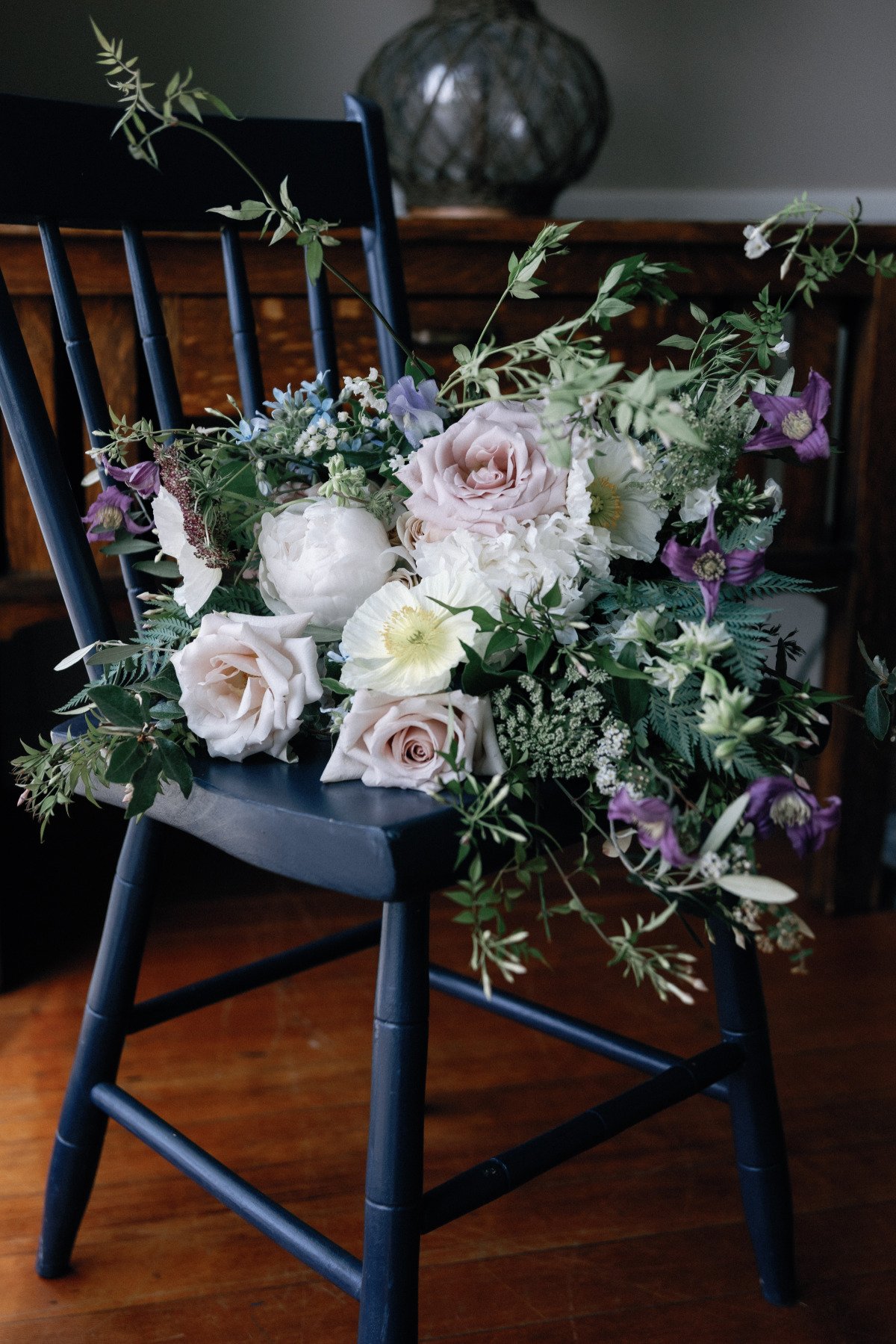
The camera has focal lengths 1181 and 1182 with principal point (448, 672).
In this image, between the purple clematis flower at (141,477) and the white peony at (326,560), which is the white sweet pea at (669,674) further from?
the purple clematis flower at (141,477)

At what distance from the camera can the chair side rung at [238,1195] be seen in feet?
2.46

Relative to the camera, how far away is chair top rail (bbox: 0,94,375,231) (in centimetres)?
84

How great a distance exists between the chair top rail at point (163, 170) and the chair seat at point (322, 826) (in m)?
0.44

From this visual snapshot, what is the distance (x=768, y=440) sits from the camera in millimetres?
752

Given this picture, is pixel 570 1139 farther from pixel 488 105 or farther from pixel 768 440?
pixel 488 105

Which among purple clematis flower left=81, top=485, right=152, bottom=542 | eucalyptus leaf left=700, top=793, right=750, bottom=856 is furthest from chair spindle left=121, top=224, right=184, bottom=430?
eucalyptus leaf left=700, top=793, right=750, bottom=856

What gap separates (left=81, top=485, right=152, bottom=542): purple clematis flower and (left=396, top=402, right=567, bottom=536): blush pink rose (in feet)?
0.76

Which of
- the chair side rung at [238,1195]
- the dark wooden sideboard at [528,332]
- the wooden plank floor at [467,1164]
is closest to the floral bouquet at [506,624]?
the chair side rung at [238,1195]

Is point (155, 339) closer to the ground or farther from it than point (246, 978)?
farther from it

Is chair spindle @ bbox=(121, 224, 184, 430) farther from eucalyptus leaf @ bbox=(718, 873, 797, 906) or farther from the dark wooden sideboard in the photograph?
eucalyptus leaf @ bbox=(718, 873, 797, 906)

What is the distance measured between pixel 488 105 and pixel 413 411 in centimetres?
88

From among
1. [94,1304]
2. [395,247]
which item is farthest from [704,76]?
[94,1304]

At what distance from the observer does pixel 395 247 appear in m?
1.05

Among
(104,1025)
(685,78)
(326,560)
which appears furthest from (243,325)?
(685,78)
